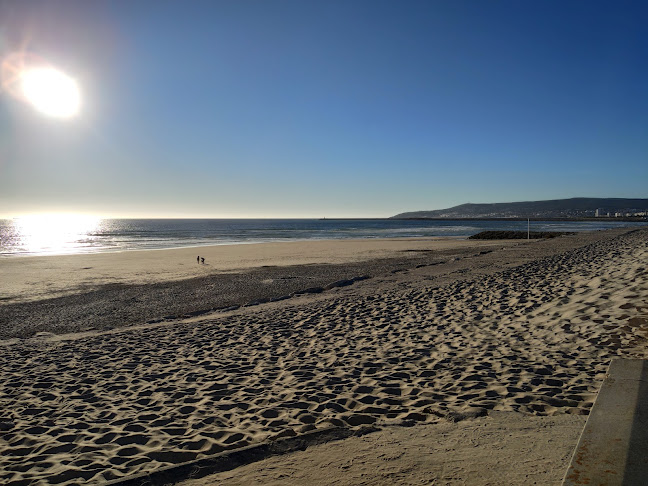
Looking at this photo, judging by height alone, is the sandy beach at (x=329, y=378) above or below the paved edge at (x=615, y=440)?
below

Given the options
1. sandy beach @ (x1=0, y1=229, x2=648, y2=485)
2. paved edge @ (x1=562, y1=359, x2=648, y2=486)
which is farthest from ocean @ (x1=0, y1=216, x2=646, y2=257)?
paved edge @ (x1=562, y1=359, x2=648, y2=486)

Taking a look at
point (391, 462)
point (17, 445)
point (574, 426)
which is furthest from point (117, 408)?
point (574, 426)

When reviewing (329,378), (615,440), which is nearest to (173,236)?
(329,378)

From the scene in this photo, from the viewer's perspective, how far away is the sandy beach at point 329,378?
11.5 ft

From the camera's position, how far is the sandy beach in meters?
3.50

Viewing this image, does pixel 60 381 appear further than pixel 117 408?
Yes

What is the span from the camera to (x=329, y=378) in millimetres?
5547

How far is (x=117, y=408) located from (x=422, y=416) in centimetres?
344

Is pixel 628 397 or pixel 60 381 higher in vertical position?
pixel 628 397

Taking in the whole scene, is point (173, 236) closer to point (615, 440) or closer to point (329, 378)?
point (329, 378)

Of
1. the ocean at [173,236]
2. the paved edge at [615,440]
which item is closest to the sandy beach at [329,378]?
the paved edge at [615,440]

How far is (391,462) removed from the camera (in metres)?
3.37

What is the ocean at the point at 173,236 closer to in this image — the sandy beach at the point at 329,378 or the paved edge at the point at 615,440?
the sandy beach at the point at 329,378

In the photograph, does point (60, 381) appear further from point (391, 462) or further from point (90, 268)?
point (90, 268)
